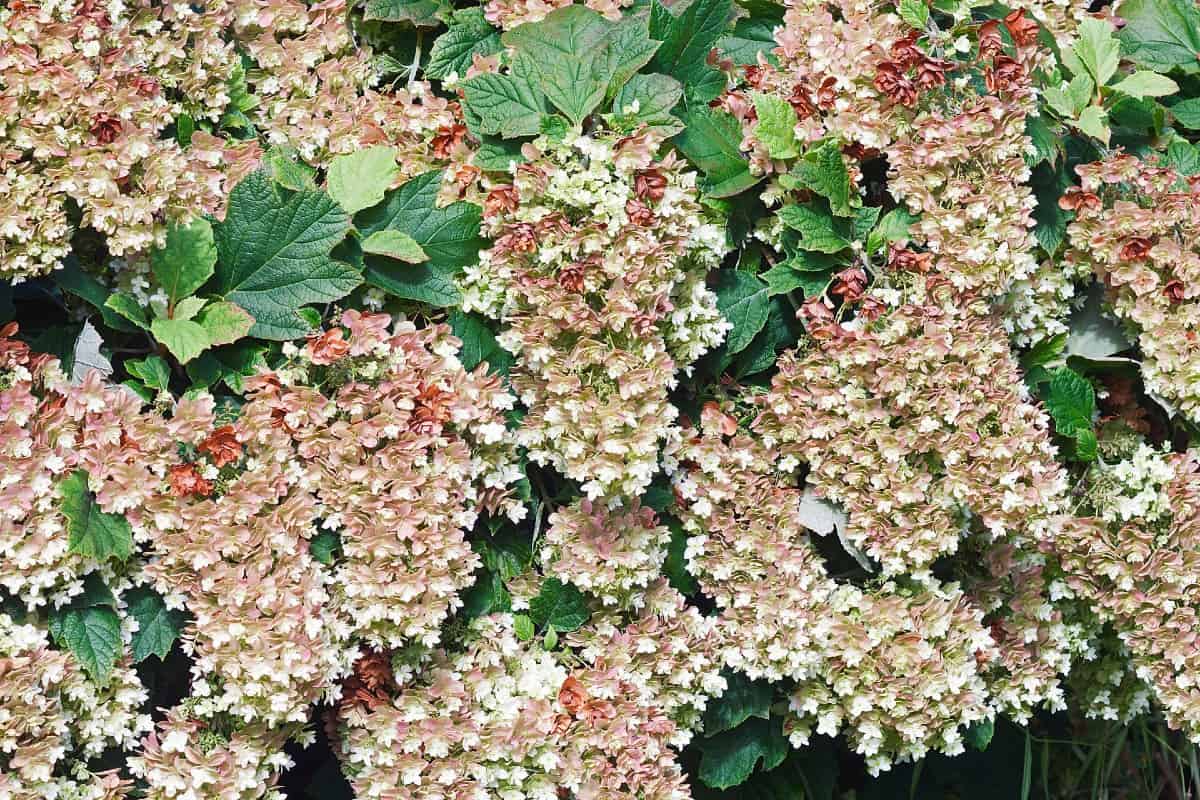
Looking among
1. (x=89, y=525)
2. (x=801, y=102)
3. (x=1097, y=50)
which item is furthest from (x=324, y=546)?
(x=1097, y=50)

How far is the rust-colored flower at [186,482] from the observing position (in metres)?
1.88

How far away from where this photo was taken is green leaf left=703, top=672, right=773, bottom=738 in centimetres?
227

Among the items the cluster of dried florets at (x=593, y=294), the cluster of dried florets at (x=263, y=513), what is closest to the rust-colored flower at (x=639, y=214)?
the cluster of dried florets at (x=593, y=294)

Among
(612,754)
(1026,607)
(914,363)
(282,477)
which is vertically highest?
(282,477)

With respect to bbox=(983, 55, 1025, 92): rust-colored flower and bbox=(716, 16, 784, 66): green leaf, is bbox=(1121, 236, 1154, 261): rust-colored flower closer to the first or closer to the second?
bbox=(983, 55, 1025, 92): rust-colored flower

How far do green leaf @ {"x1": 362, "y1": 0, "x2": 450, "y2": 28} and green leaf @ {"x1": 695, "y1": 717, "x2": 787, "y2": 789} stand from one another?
4.79 ft

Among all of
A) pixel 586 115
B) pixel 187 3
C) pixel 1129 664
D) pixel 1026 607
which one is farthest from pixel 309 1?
pixel 1129 664

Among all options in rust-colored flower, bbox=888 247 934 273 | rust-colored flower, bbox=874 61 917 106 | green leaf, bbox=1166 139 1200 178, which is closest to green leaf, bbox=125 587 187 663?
rust-colored flower, bbox=888 247 934 273

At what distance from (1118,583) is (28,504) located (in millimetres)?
1841

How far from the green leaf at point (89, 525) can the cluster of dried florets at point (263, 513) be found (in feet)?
0.05

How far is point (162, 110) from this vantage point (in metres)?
2.04

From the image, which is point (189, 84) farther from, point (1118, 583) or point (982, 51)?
→ point (1118, 583)

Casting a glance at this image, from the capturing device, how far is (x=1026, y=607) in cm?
234

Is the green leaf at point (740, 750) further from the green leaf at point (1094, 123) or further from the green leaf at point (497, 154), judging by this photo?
the green leaf at point (1094, 123)
